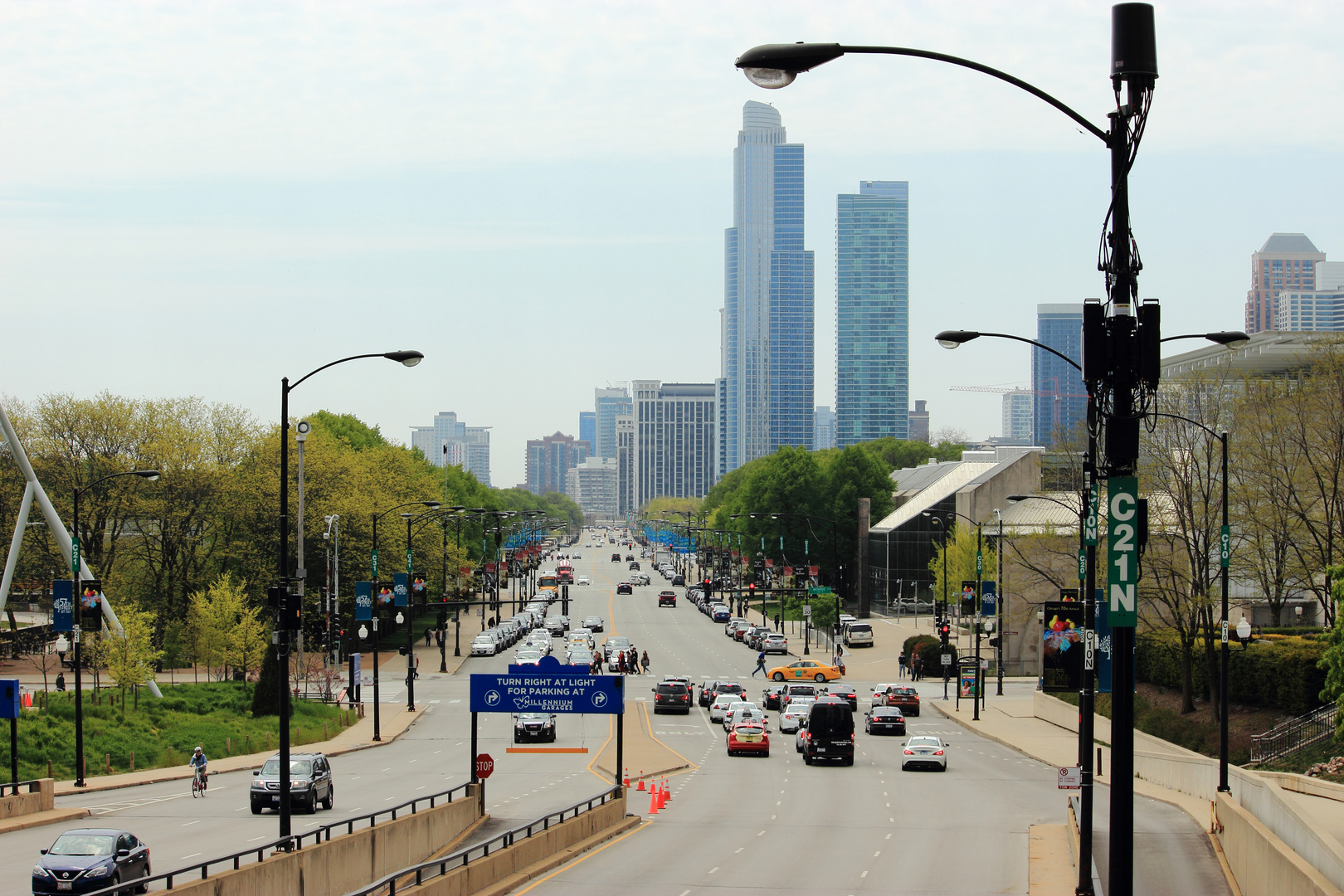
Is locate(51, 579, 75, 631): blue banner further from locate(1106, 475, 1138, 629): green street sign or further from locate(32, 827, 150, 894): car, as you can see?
locate(1106, 475, 1138, 629): green street sign

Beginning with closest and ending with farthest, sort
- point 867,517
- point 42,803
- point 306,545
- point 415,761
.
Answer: point 42,803, point 415,761, point 306,545, point 867,517

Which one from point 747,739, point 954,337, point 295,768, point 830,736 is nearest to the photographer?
point 954,337

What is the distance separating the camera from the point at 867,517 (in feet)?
368

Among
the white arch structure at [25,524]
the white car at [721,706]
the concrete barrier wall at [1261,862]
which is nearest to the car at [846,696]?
the white car at [721,706]

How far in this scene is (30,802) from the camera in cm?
3077

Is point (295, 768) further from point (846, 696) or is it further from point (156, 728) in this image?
point (846, 696)

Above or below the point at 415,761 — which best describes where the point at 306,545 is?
above

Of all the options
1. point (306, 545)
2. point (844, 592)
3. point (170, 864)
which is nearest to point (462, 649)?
point (306, 545)

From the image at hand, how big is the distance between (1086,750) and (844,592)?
97992mm

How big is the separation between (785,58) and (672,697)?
51.8 meters

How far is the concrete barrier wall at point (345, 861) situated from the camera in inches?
736

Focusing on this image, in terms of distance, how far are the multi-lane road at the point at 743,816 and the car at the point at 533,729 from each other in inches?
30.6

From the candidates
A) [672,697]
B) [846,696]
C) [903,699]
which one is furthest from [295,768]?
[903,699]

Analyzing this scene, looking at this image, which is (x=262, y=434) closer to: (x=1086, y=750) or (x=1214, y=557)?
(x=1214, y=557)
